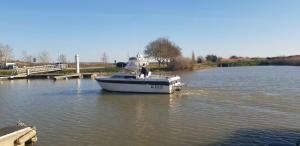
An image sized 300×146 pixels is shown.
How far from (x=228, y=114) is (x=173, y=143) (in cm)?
736

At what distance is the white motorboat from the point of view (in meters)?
33.9

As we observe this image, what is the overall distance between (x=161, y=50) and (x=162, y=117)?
68.9 metres

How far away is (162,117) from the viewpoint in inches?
877

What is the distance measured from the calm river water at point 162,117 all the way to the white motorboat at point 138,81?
0.97m

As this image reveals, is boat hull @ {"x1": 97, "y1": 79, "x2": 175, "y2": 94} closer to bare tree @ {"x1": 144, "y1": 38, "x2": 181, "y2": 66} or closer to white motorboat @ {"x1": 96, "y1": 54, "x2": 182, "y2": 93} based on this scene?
white motorboat @ {"x1": 96, "y1": 54, "x2": 182, "y2": 93}

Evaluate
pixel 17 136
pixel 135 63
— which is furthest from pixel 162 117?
pixel 135 63

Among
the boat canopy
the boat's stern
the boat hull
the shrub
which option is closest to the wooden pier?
the boat hull

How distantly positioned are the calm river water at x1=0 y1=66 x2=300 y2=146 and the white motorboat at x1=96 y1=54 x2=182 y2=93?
0.97 metres

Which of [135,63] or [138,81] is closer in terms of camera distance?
[138,81]

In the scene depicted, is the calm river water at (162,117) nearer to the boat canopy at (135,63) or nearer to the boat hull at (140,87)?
the boat hull at (140,87)

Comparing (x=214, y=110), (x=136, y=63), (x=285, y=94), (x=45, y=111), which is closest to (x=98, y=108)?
(x=45, y=111)

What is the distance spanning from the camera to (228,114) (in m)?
22.3

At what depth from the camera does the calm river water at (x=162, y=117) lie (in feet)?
55.0

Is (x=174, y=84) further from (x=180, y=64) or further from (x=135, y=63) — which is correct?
(x=180, y=64)
